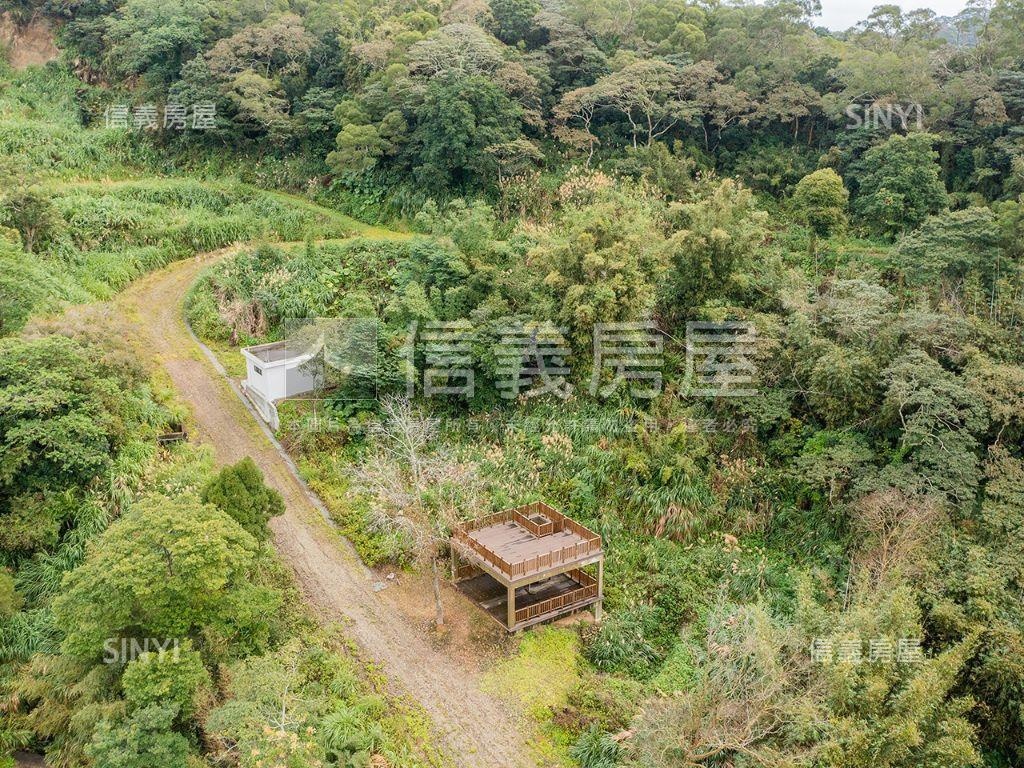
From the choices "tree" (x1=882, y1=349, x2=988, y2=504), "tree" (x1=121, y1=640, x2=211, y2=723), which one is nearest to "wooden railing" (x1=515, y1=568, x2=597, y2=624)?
"tree" (x1=121, y1=640, x2=211, y2=723)

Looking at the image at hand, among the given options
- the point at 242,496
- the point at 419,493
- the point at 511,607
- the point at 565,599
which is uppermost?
the point at 242,496

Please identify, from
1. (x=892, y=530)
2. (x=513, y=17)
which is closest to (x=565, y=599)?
(x=892, y=530)

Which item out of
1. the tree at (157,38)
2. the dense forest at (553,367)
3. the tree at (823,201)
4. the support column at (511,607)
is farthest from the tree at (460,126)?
the support column at (511,607)

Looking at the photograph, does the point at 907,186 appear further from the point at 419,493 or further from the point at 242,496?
the point at 242,496

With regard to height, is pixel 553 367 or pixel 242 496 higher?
pixel 553 367

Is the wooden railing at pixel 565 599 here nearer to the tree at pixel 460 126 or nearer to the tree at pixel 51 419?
the tree at pixel 51 419
